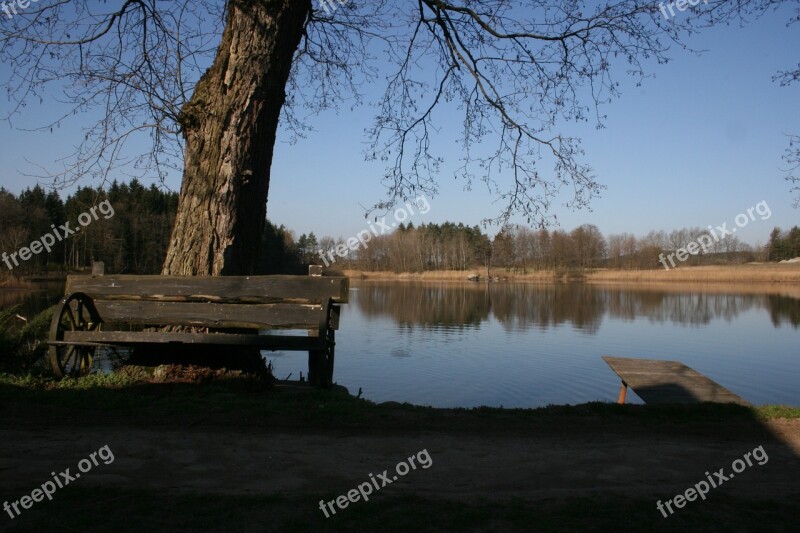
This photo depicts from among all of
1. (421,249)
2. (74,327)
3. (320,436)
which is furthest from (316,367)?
(421,249)

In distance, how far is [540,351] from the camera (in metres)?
19.8

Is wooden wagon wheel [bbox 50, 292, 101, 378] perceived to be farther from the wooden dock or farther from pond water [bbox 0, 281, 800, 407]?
the wooden dock

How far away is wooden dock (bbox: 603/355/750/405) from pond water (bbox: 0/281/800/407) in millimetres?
823

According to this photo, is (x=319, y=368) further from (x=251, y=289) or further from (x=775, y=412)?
(x=775, y=412)

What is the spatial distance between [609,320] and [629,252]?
68789 mm

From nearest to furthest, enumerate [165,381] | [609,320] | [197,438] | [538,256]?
[197,438]
[165,381]
[609,320]
[538,256]

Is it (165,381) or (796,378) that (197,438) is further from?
(796,378)

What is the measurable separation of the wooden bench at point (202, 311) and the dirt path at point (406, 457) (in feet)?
5.54

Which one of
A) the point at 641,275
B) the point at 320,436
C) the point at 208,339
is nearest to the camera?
the point at 320,436

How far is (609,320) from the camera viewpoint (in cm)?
2998

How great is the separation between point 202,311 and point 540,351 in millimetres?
14390

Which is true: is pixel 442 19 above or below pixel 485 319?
above

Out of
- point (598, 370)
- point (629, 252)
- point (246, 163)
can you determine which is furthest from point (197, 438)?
point (629, 252)

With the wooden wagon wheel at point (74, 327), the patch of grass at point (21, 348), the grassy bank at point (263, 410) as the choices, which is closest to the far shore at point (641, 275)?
the patch of grass at point (21, 348)
